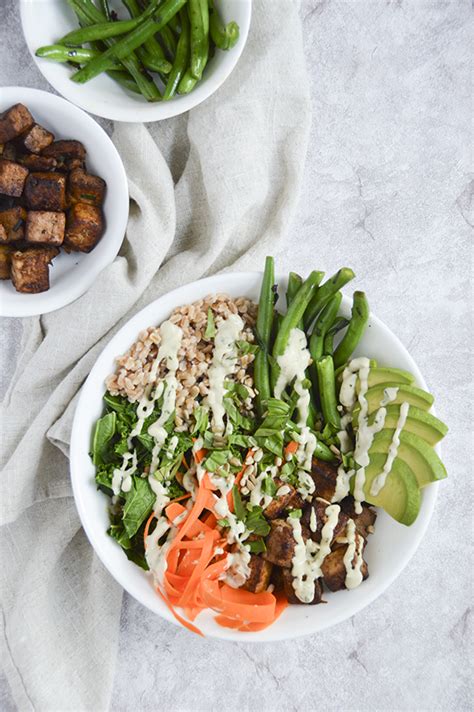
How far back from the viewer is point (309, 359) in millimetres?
2617

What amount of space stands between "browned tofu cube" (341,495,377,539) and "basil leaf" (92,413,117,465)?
884 mm

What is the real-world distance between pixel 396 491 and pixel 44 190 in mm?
1697

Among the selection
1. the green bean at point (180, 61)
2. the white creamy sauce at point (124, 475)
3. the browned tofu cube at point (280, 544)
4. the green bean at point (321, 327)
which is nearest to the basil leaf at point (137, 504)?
the white creamy sauce at point (124, 475)

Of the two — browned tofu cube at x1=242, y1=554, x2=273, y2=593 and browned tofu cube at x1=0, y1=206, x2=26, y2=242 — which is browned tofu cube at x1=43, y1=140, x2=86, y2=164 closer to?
browned tofu cube at x1=0, y1=206, x2=26, y2=242

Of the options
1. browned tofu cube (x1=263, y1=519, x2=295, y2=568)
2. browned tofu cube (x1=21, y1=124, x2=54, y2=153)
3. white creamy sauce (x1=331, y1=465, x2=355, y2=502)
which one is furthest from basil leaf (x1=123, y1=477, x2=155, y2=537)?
browned tofu cube (x1=21, y1=124, x2=54, y2=153)

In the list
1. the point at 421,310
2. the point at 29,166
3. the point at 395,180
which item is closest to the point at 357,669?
the point at 421,310

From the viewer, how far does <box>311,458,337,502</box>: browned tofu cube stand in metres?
2.60

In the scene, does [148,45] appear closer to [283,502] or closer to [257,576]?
[283,502]

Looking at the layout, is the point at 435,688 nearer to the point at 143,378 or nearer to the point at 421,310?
the point at 421,310

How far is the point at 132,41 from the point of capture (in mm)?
2625

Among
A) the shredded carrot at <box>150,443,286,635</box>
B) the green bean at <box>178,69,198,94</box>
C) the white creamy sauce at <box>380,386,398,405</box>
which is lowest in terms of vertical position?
the shredded carrot at <box>150,443,286,635</box>

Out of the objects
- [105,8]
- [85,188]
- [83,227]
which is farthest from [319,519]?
[105,8]

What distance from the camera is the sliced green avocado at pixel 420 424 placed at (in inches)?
98.2

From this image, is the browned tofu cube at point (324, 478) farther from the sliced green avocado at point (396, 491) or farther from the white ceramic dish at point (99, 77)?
the white ceramic dish at point (99, 77)
